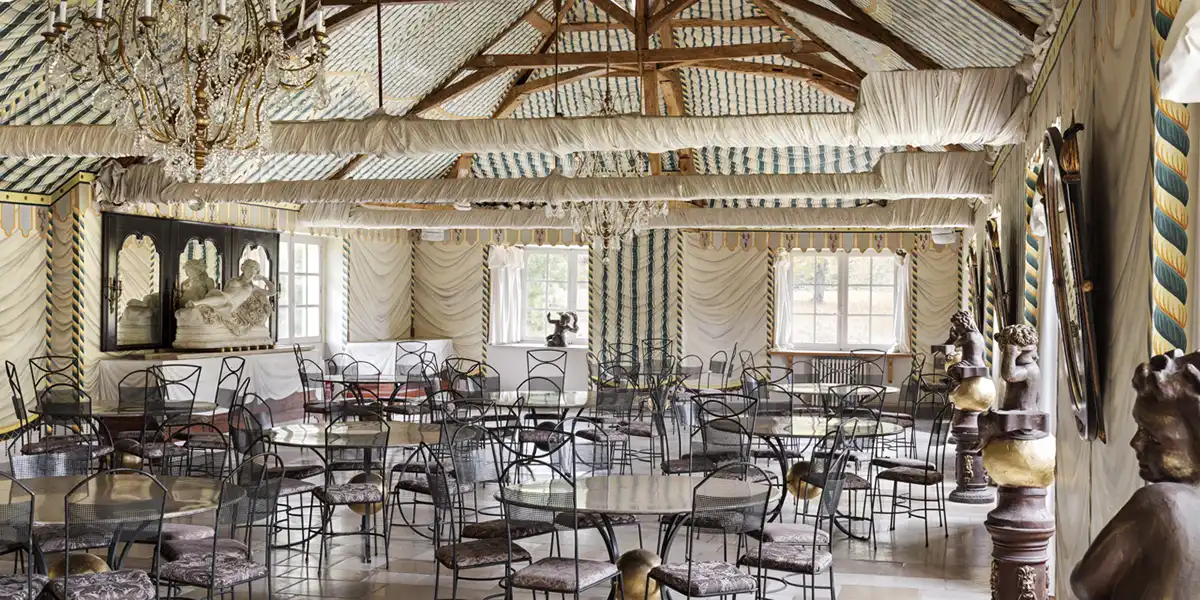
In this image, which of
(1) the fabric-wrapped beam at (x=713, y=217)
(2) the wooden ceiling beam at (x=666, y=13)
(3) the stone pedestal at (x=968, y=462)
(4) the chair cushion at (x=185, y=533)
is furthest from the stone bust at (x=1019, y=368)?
(1) the fabric-wrapped beam at (x=713, y=217)

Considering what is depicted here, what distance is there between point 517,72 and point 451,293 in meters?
5.48

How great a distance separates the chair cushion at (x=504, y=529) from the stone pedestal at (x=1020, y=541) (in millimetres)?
1975

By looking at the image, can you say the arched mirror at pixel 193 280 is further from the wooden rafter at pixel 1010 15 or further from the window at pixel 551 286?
the wooden rafter at pixel 1010 15

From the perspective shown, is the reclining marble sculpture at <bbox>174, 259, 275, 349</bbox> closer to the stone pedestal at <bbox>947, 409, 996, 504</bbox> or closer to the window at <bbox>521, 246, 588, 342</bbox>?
the window at <bbox>521, 246, 588, 342</bbox>

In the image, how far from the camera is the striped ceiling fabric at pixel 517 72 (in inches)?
306

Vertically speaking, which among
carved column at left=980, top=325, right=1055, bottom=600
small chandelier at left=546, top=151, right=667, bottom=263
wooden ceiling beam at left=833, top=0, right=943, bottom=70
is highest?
wooden ceiling beam at left=833, top=0, right=943, bottom=70

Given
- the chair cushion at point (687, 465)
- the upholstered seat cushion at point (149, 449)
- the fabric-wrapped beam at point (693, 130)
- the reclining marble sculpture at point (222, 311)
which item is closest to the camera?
the fabric-wrapped beam at point (693, 130)

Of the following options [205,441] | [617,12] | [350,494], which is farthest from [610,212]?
[350,494]

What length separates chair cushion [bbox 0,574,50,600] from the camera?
4.24 metres

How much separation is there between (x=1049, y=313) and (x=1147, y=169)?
3.23 metres

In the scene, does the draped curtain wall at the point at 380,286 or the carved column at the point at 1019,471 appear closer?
the carved column at the point at 1019,471

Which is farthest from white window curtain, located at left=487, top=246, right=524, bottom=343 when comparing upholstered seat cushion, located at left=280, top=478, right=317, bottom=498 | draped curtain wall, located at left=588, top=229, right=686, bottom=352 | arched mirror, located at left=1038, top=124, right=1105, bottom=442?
arched mirror, located at left=1038, top=124, right=1105, bottom=442

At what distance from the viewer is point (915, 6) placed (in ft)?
23.5

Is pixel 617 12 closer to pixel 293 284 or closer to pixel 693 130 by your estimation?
pixel 693 130
